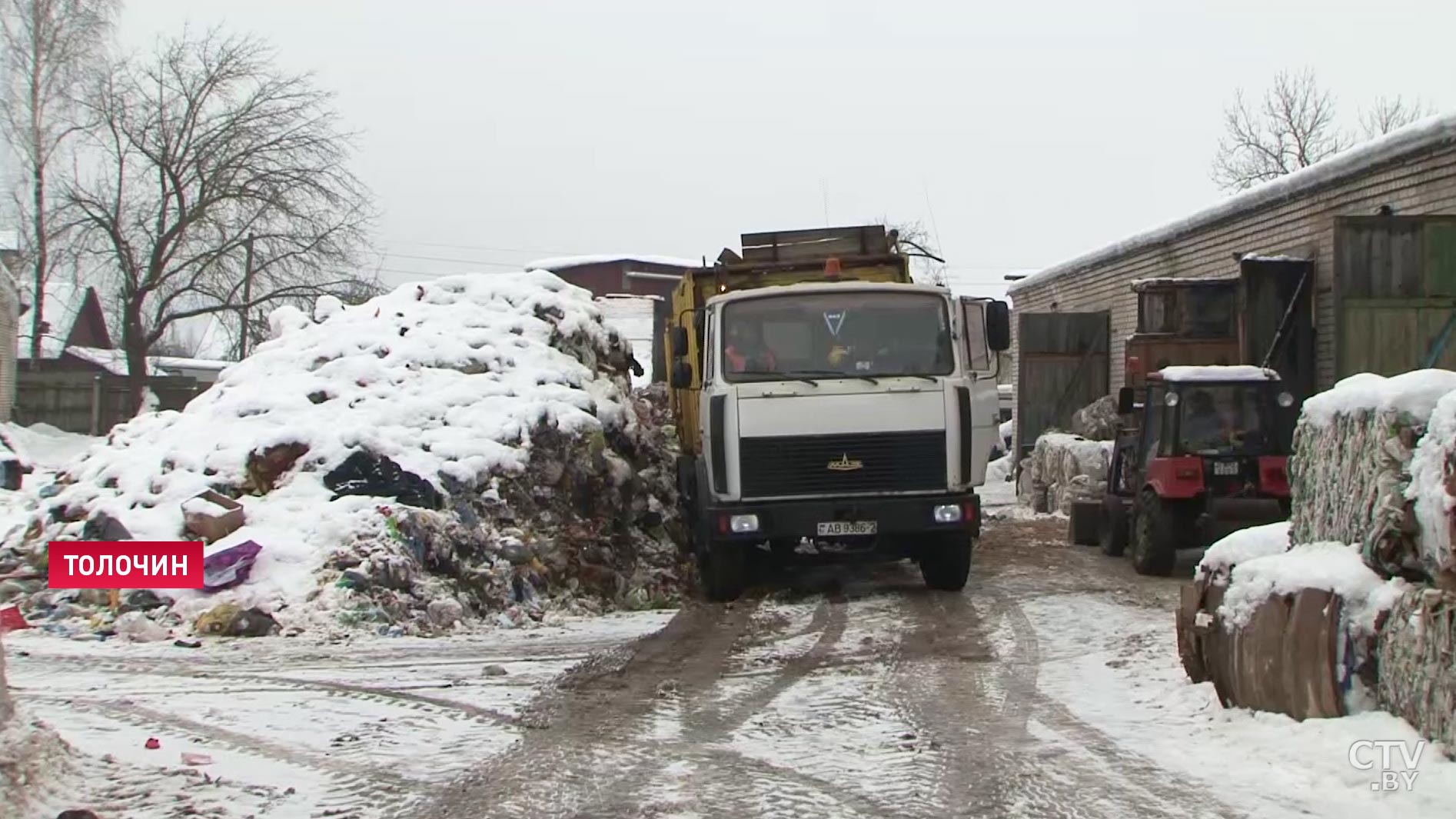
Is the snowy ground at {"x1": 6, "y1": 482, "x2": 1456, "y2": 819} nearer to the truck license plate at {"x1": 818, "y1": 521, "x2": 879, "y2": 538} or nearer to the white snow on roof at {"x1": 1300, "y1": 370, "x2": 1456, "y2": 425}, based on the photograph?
the truck license plate at {"x1": 818, "y1": 521, "x2": 879, "y2": 538}

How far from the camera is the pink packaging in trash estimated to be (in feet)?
34.0

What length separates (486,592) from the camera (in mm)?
11055

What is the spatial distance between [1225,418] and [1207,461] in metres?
0.65

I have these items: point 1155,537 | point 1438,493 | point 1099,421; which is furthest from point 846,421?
point 1099,421

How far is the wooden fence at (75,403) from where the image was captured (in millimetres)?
34875

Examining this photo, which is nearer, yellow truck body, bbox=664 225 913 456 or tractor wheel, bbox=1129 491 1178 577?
yellow truck body, bbox=664 225 913 456

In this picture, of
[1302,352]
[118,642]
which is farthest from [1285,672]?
[1302,352]

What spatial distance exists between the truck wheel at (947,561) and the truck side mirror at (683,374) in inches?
108

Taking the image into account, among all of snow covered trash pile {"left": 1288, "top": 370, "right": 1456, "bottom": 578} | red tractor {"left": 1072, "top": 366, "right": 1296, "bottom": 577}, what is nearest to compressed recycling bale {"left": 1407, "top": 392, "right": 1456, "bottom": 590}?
snow covered trash pile {"left": 1288, "top": 370, "right": 1456, "bottom": 578}

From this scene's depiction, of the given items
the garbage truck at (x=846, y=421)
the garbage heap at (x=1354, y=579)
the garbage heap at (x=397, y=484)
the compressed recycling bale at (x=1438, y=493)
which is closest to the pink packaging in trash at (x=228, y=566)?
the garbage heap at (x=397, y=484)

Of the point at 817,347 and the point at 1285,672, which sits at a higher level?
the point at 817,347

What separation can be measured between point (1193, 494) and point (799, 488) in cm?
458

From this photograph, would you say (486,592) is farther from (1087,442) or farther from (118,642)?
(1087,442)
